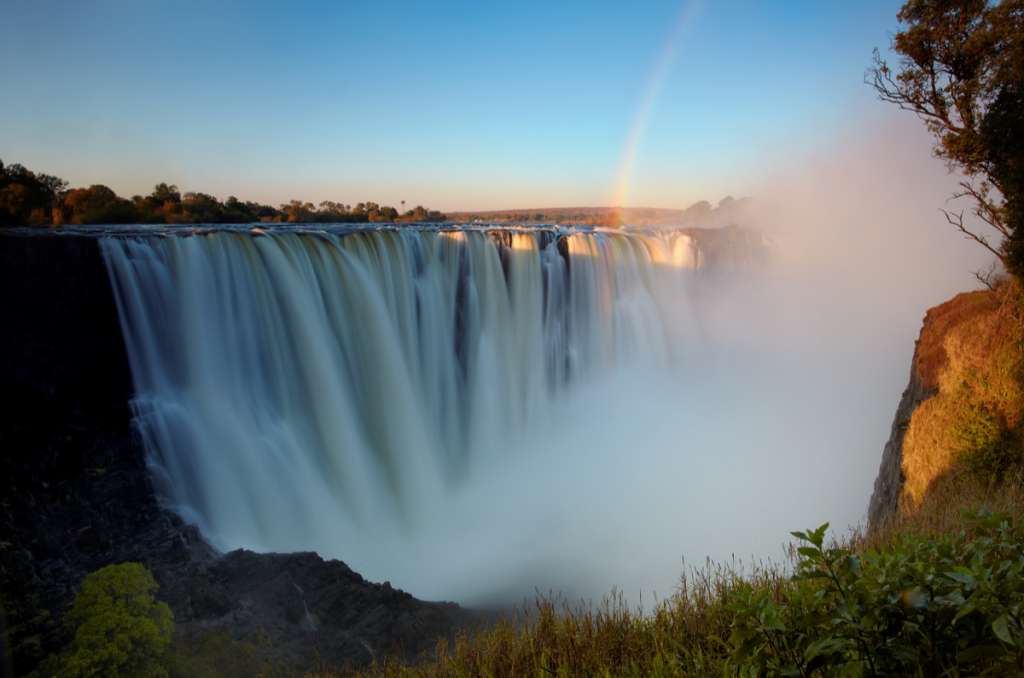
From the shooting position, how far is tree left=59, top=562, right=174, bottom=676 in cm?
474

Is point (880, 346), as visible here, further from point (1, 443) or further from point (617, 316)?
point (1, 443)

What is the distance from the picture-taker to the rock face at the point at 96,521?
6727 mm

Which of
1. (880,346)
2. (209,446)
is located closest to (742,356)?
(880,346)

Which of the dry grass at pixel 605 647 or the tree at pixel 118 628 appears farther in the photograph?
the tree at pixel 118 628

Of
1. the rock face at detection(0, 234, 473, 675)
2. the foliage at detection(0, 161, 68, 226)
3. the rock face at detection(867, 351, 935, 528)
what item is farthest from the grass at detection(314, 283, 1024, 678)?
the foliage at detection(0, 161, 68, 226)

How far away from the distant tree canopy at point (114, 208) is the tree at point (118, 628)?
978 cm

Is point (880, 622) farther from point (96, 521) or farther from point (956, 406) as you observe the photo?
point (96, 521)

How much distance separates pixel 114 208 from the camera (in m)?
18.0

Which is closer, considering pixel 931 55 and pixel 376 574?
pixel 931 55

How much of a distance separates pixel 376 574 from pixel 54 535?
18.1ft

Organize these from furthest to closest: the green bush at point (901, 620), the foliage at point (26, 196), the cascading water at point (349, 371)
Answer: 1. the foliage at point (26, 196)
2. the cascading water at point (349, 371)
3. the green bush at point (901, 620)

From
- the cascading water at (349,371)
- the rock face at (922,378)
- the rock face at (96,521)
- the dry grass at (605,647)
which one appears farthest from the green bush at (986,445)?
the cascading water at (349,371)

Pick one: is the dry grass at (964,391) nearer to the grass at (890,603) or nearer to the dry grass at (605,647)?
the grass at (890,603)

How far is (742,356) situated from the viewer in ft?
85.6
